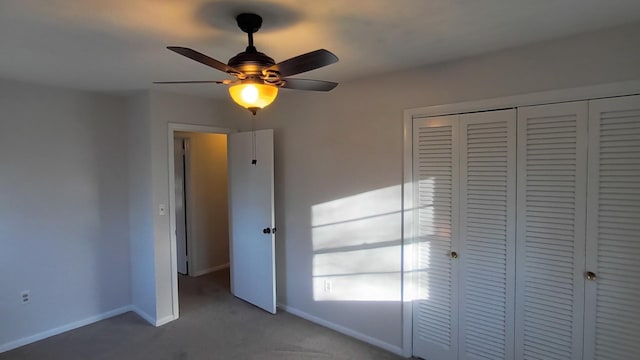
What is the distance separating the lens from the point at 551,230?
2129 mm

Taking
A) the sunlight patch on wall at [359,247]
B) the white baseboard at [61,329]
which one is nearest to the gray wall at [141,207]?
the white baseboard at [61,329]

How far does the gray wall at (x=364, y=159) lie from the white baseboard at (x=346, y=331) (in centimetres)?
3

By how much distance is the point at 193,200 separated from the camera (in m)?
4.83

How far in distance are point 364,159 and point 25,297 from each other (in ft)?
10.7

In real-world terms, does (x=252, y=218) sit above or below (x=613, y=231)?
below

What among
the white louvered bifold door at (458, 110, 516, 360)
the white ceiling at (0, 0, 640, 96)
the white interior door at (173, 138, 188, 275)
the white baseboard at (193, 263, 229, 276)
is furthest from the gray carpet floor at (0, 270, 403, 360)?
the white ceiling at (0, 0, 640, 96)

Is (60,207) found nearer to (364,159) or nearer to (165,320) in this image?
(165,320)

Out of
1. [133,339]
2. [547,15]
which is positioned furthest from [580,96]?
[133,339]

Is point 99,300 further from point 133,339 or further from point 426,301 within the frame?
point 426,301

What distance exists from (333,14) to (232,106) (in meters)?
2.58

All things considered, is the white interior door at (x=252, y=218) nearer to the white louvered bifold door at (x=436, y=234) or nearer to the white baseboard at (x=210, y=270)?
the white baseboard at (x=210, y=270)

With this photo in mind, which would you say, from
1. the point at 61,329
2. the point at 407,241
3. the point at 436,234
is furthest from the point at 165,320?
the point at 436,234

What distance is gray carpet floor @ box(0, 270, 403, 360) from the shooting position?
2.85m

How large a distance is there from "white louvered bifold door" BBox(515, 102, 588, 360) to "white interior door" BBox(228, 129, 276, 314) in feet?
7.35
